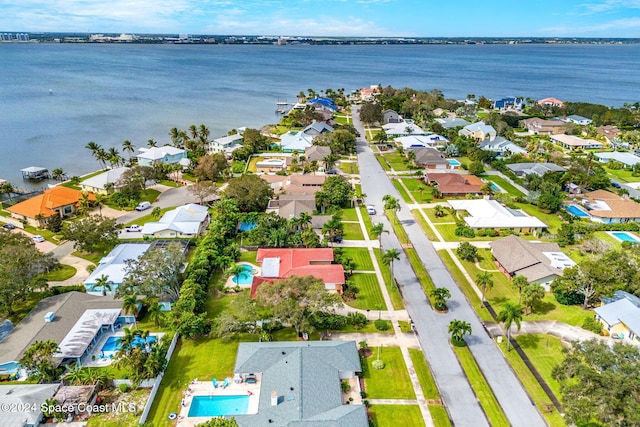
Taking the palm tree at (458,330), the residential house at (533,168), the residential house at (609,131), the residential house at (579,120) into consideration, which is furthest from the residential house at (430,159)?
the residential house at (579,120)

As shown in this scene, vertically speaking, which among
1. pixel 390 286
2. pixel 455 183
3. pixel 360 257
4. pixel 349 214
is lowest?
pixel 349 214

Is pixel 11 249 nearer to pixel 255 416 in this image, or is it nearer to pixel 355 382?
pixel 255 416

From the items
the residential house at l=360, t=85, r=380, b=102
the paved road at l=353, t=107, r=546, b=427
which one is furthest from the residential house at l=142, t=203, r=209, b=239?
the residential house at l=360, t=85, r=380, b=102

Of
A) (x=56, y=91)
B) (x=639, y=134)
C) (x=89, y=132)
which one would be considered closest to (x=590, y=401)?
(x=639, y=134)

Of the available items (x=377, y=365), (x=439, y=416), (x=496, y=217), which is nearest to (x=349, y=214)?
(x=496, y=217)

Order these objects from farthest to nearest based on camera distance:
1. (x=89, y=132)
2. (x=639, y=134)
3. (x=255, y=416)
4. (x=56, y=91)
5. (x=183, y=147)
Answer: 1. (x=56, y=91)
2. (x=89, y=132)
3. (x=639, y=134)
4. (x=183, y=147)
5. (x=255, y=416)

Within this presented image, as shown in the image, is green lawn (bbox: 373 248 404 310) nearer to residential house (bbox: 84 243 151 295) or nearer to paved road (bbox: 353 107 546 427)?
paved road (bbox: 353 107 546 427)

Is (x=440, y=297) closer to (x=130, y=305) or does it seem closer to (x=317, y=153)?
(x=130, y=305)
